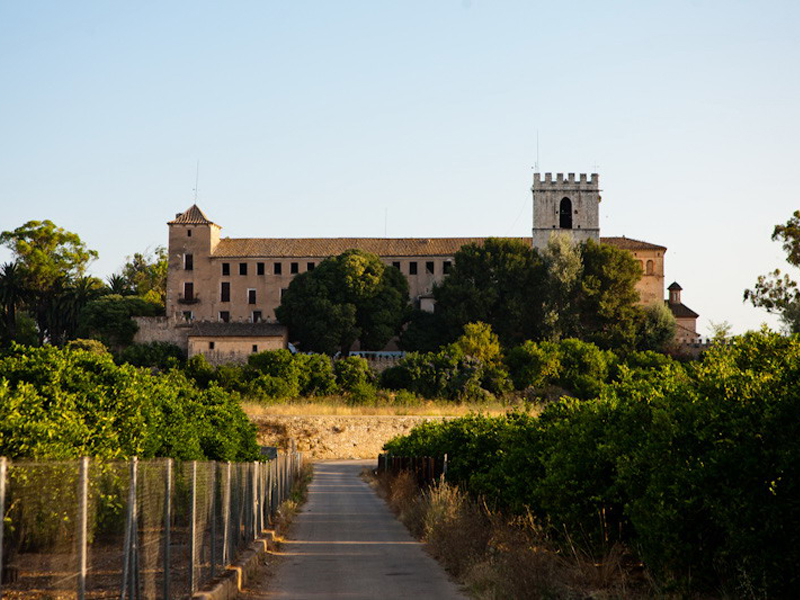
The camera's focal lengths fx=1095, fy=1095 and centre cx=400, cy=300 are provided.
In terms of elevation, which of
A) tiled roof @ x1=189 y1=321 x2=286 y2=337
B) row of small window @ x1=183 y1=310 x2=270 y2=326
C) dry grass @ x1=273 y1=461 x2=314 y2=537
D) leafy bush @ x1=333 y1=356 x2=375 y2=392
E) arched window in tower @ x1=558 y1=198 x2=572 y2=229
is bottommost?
dry grass @ x1=273 y1=461 x2=314 y2=537

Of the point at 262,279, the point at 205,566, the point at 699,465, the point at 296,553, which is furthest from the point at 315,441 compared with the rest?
the point at 699,465

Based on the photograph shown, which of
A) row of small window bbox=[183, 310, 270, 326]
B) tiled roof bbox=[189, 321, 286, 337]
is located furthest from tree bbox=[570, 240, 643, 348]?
row of small window bbox=[183, 310, 270, 326]

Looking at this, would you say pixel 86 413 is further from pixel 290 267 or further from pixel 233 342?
pixel 290 267

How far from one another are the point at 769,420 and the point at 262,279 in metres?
90.3

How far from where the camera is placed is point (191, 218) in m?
99.1

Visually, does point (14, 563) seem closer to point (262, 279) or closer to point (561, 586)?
point (561, 586)

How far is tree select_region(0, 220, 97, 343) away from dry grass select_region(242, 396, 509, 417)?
3019 centimetres

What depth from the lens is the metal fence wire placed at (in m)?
7.02

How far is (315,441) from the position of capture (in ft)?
212

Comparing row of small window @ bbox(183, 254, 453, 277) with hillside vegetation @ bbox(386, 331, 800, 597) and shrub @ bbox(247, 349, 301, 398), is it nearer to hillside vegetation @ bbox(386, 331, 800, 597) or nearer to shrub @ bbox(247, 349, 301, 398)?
shrub @ bbox(247, 349, 301, 398)

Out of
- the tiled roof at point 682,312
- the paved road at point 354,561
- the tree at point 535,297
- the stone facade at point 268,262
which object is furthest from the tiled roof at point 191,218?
the paved road at point 354,561

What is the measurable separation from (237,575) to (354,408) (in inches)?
2215

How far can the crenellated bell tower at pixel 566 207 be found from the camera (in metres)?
101

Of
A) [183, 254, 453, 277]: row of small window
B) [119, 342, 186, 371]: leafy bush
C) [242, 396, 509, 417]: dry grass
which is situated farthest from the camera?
[183, 254, 453, 277]: row of small window
